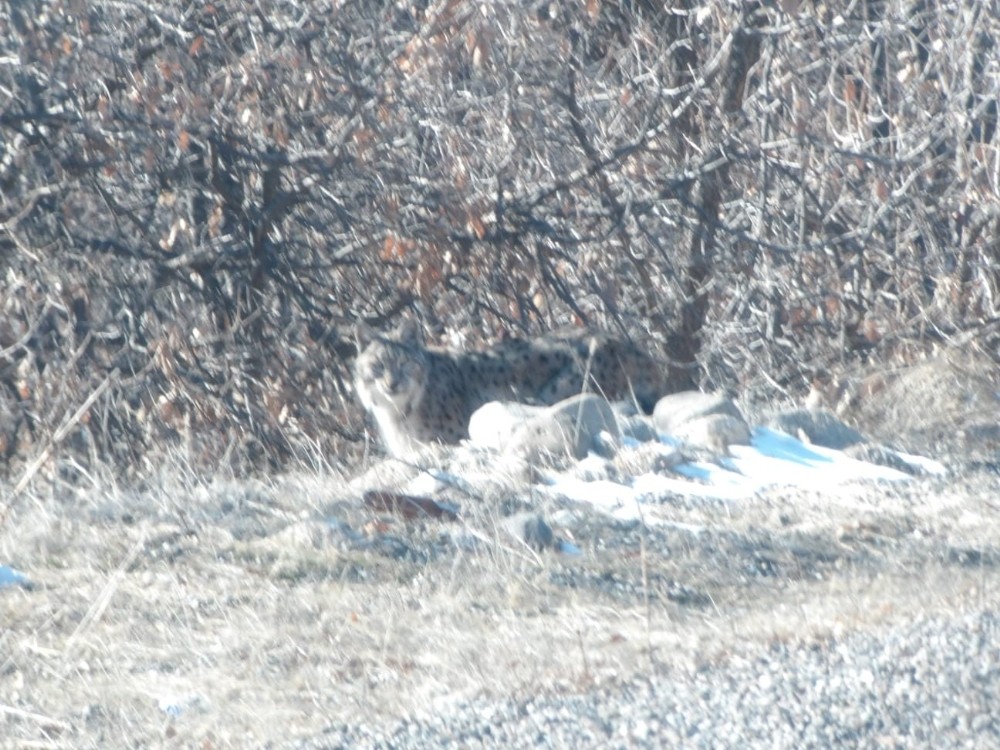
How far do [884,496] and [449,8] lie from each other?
4619 mm

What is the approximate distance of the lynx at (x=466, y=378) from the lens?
10680mm

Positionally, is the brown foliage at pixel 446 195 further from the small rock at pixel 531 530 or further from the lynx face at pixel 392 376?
the small rock at pixel 531 530

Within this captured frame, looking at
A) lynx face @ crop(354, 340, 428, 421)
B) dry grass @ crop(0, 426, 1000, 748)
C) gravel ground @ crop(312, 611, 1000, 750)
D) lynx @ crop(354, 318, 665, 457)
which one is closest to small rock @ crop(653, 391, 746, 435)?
dry grass @ crop(0, 426, 1000, 748)

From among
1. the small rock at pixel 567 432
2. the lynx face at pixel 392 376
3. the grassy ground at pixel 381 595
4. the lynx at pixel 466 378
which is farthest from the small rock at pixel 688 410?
Result: the lynx face at pixel 392 376

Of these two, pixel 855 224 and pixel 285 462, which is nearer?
pixel 285 462

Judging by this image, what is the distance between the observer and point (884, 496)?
7336 millimetres

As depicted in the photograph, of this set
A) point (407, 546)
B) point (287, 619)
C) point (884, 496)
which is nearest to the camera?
point (287, 619)

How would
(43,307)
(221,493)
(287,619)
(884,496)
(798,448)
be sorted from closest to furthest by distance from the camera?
(287,619) < (221,493) < (884,496) < (798,448) < (43,307)

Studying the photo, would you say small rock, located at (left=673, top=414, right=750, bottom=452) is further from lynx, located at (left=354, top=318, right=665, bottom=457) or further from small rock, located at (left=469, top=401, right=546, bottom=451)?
lynx, located at (left=354, top=318, right=665, bottom=457)

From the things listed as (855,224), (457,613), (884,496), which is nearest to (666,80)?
(855,224)

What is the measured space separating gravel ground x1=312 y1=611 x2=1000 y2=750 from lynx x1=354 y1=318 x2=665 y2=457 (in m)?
6.19

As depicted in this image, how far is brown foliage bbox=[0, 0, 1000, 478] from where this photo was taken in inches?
388

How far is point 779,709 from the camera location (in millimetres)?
4180

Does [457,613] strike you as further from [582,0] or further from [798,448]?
[582,0]
